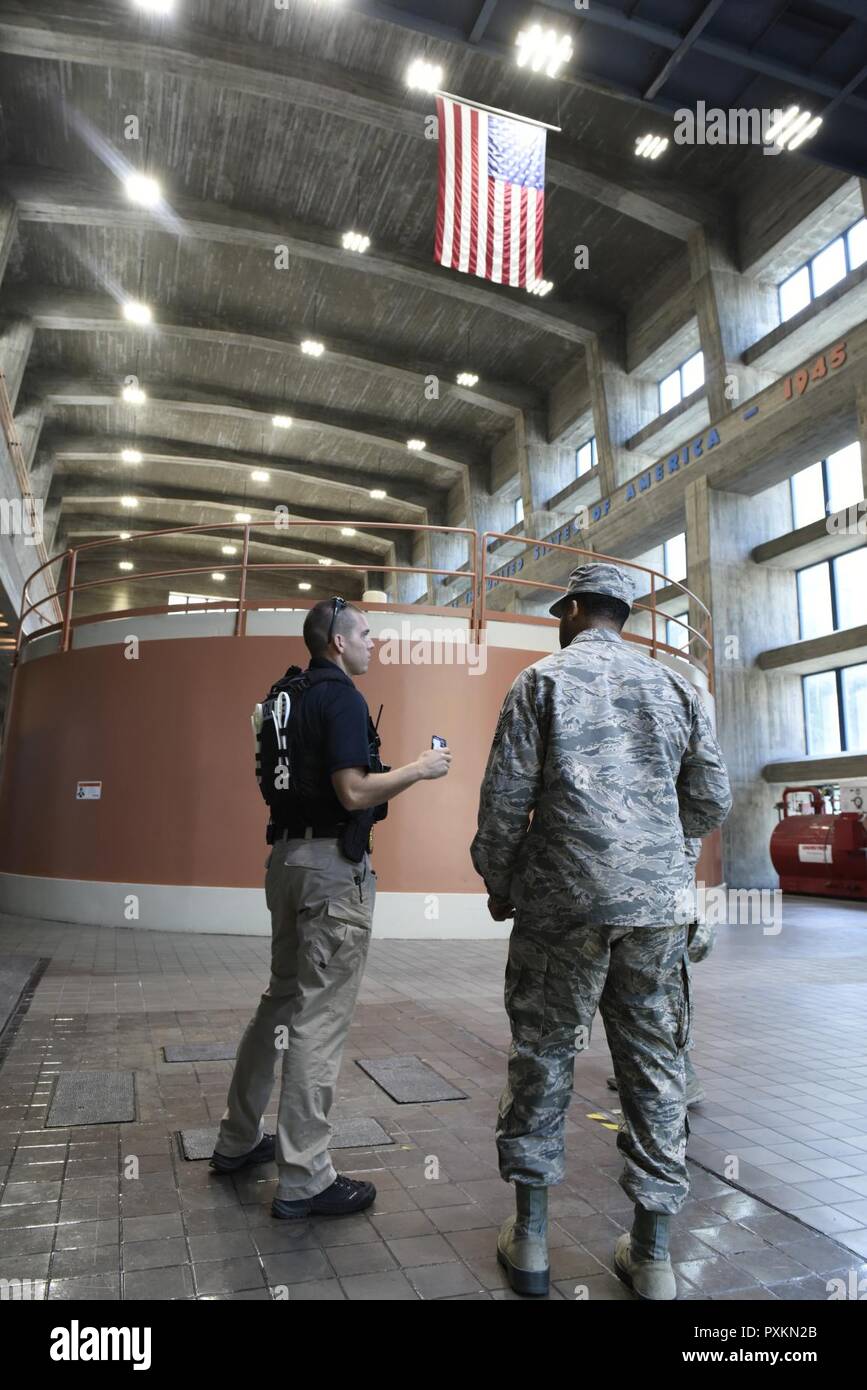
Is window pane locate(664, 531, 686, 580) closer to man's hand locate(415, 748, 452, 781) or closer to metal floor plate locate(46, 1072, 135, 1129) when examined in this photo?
→ metal floor plate locate(46, 1072, 135, 1129)

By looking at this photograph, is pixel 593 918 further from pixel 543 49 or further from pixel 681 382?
pixel 681 382

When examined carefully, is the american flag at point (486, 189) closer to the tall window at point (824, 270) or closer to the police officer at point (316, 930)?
the tall window at point (824, 270)

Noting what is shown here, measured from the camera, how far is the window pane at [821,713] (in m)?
19.2

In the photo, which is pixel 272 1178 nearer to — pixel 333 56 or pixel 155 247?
pixel 333 56

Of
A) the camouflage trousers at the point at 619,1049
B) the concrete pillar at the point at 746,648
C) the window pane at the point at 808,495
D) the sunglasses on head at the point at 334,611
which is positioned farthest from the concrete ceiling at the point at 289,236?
the camouflage trousers at the point at 619,1049

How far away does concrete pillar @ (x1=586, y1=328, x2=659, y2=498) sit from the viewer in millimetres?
22484

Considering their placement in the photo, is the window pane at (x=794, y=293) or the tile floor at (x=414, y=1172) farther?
the window pane at (x=794, y=293)

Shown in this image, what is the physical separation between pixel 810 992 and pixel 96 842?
7122 millimetres

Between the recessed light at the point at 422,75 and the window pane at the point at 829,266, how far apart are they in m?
8.87

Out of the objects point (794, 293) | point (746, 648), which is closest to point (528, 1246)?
point (746, 648)

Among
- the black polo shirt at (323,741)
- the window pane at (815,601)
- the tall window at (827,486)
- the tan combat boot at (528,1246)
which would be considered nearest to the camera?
the tan combat boot at (528,1246)

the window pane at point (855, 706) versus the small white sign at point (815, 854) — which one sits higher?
the window pane at point (855, 706)

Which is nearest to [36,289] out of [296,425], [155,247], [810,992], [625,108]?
[155,247]

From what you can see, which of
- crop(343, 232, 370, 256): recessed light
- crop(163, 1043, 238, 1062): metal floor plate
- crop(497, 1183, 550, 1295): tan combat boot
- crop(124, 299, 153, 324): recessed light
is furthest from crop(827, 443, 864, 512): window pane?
crop(497, 1183, 550, 1295): tan combat boot
